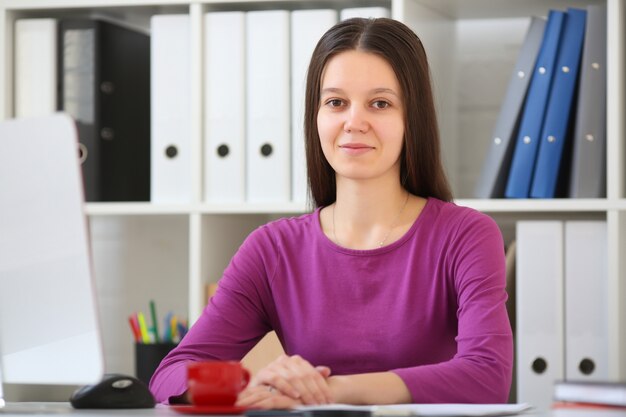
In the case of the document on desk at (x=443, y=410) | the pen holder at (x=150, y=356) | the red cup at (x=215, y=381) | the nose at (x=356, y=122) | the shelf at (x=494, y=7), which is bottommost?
the pen holder at (x=150, y=356)

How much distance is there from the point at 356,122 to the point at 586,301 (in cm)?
73

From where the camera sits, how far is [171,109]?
2.26 m

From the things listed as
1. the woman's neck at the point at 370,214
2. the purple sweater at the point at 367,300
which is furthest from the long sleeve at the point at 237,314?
the woman's neck at the point at 370,214

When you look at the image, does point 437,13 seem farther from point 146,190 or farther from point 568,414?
point 568,414

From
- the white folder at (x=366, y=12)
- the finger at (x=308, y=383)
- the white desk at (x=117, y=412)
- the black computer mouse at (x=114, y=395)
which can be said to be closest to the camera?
the white desk at (x=117, y=412)

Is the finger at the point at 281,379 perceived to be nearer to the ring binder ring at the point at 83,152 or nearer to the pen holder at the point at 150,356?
the pen holder at the point at 150,356

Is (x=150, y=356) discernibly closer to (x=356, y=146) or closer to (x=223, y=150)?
(x=223, y=150)

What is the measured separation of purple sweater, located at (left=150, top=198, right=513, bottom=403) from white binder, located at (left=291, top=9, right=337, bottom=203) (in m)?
0.47

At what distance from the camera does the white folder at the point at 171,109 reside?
7.39 feet

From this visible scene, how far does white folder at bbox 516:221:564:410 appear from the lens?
6.82 ft

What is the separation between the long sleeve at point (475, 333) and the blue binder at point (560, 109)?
47 cm

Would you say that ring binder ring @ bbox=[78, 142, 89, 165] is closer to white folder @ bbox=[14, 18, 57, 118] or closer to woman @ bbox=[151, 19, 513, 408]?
white folder @ bbox=[14, 18, 57, 118]

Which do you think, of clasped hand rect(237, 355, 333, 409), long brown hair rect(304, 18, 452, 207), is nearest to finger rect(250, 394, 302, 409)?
clasped hand rect(237, 355, 333, 409)

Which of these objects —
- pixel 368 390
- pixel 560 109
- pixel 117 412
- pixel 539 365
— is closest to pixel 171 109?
pixel 560 109
